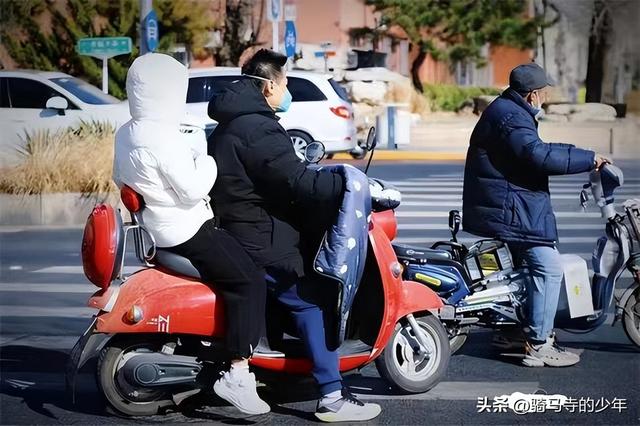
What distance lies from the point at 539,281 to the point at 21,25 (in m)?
8.16

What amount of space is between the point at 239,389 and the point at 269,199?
0.83 m

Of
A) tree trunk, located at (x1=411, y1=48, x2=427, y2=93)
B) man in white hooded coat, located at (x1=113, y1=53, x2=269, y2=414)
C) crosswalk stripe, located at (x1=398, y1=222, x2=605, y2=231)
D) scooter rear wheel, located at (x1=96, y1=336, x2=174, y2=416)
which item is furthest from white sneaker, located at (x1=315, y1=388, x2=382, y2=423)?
tree trunk, located at (x1=411, y1=48, x2=427, y2=93)

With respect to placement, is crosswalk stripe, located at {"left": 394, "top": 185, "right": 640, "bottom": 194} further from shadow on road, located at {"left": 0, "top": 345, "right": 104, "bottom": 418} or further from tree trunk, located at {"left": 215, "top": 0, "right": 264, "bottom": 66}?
shadow on road, located at {"left": 0, "top": 345, "right": 104, "bottom": 418}

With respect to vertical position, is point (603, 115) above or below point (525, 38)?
below

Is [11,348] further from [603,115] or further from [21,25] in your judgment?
[603,115]

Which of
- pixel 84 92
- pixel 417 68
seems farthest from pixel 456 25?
pixel 84 92

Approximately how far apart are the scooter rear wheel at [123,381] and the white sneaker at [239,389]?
0.96 feet

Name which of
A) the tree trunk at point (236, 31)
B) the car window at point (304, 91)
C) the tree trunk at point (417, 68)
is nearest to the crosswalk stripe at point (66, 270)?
Result: the tree trunk at point (236, 31)

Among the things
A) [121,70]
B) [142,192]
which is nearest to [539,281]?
[142,192]

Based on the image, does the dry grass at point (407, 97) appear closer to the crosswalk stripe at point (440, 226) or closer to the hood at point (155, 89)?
the crosswalk stripe at point (440, 226)

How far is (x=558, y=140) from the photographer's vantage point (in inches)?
803

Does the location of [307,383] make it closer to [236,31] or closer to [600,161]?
[600,161]

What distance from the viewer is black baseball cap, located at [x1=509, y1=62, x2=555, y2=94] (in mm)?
5590

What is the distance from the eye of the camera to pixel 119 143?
4.66m
